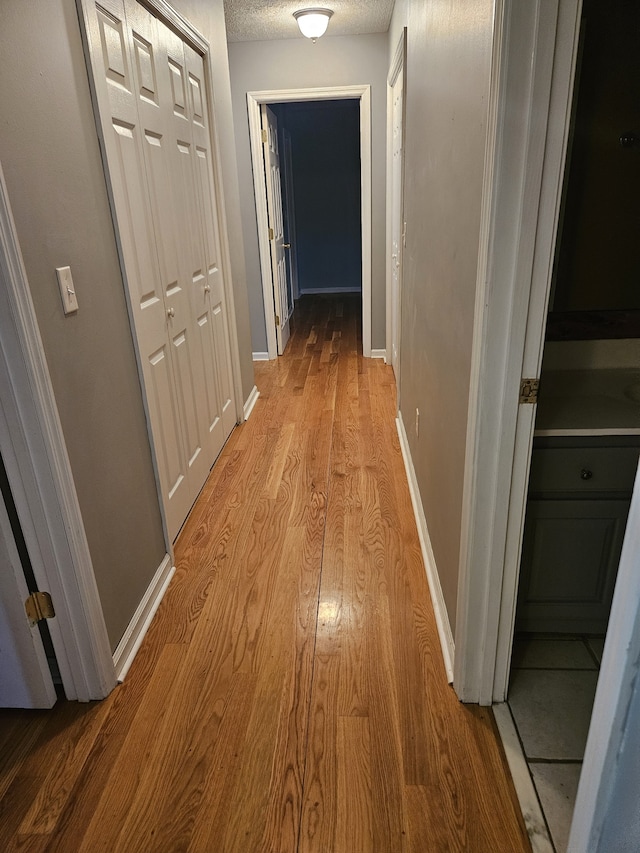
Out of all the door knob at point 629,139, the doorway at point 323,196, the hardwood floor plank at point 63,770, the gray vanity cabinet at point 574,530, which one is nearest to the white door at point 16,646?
the hardwood floor plank at point 63,770

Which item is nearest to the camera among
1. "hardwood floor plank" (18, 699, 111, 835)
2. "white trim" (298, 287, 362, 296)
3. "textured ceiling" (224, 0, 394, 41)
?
"hardwood floor plank" (18, 699, 111, 835)

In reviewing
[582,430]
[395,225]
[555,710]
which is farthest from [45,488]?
[395,225]

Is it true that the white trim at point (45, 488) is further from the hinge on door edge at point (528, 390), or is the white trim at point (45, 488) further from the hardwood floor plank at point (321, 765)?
the hinge on door edge at point (528, 390)

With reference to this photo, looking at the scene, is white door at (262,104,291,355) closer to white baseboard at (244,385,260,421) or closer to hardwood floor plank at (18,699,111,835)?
white baseboard at (244,385,260,421)

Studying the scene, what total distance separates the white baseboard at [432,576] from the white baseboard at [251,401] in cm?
123

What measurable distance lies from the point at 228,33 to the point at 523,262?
3.83 m

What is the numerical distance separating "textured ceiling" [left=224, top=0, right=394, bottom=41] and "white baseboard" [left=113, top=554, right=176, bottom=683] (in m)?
3.25

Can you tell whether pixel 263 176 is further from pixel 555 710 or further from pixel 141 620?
pixel 555 710

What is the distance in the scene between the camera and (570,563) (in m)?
1.59

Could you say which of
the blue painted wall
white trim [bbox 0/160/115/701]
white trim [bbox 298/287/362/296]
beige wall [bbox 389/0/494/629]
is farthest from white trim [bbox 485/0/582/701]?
white trim [bbox 298/287/362/296]

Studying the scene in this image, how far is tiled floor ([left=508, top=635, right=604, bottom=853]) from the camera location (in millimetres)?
1305

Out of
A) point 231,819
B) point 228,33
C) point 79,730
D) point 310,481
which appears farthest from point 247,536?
point 228,33

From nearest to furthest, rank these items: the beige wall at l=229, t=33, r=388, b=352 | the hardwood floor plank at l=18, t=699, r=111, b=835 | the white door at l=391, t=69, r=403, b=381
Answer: the hardwood floor plank at l=18, t=699, r=111, b=835
the white door at l=391, t=69, r=403, b=381
the beige wall at l=229, t=33, r=388, b=352

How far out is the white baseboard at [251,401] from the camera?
3686mm
